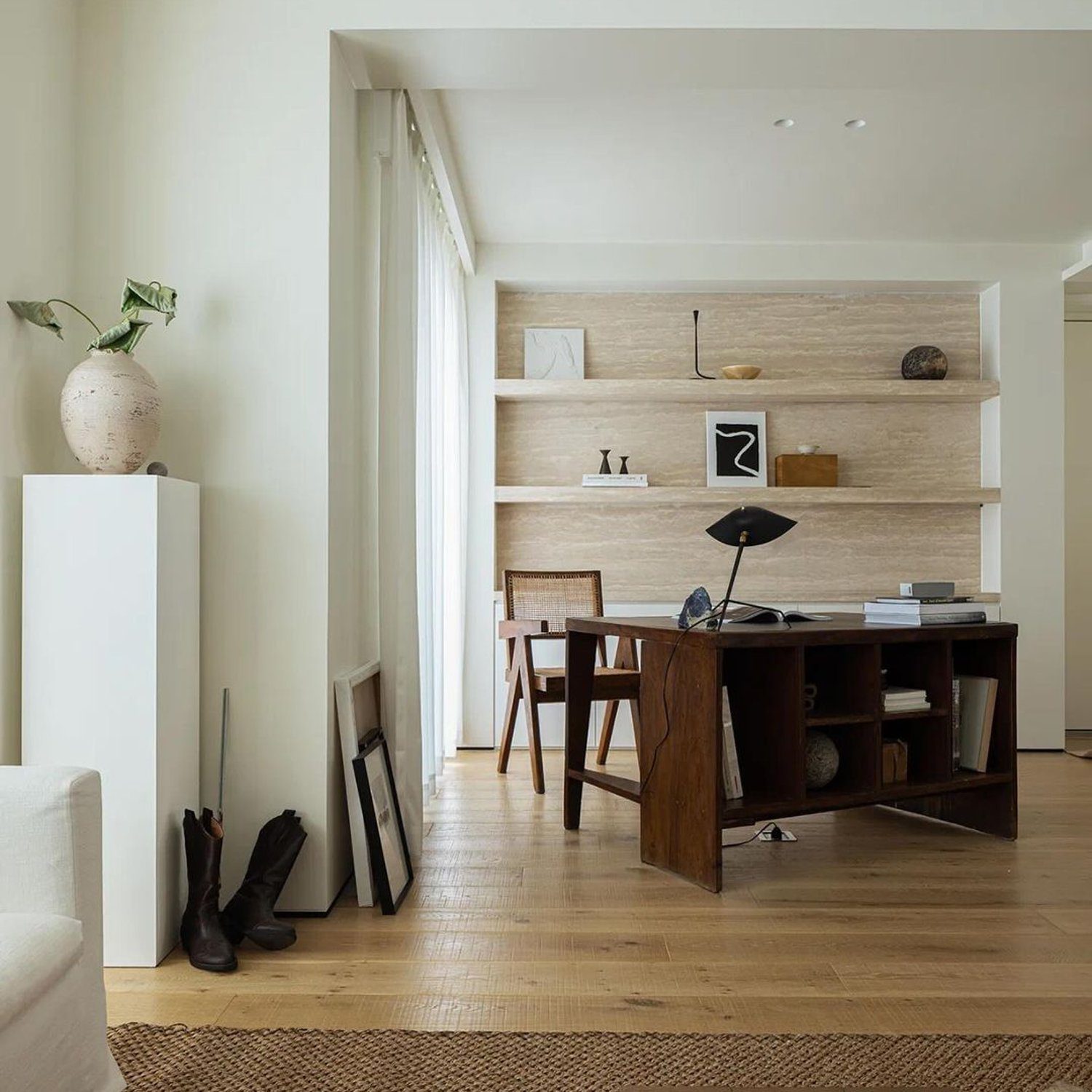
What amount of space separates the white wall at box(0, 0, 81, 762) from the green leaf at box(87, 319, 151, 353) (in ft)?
0.61

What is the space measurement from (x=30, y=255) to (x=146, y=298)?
301 mm

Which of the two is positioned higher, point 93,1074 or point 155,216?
point 155,216

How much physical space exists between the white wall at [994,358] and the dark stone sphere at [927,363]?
31 cm

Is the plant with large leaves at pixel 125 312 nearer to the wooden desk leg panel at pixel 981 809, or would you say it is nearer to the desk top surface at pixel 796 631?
the desk top surface at pixel 796 631

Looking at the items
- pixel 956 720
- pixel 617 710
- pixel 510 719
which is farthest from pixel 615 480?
pixel 956 720

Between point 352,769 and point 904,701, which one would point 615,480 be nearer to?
point 904,701

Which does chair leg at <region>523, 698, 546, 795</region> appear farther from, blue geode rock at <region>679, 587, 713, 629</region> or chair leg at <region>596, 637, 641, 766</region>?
blue geode rock at <region>679, 587, 713, 629</region>

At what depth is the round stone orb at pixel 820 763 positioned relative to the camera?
3266 millimetres

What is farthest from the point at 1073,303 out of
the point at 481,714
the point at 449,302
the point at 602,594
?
the point at 481,714

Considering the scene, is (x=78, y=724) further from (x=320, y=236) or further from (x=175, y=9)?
(x=175, y=9)

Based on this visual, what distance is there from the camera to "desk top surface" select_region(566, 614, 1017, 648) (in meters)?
3.01

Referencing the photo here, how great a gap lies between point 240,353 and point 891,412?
13.2 ft

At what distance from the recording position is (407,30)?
2.84 meters

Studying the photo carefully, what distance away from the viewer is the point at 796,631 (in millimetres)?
3084
